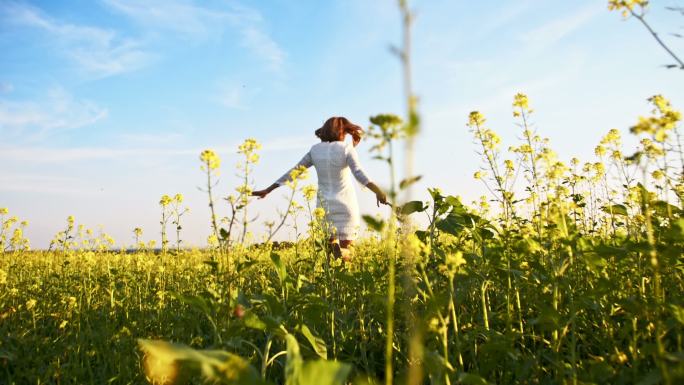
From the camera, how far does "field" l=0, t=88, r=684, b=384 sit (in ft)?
5.14

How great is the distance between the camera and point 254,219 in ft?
7.93

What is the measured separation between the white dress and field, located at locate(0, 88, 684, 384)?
1.43m

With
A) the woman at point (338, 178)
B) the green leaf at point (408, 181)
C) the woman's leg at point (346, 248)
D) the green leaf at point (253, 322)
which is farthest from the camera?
the woman at point (338, 178)

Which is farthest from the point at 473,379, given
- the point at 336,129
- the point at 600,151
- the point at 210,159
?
the point at 336,129

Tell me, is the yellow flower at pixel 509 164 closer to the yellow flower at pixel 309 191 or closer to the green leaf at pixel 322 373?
the yellow flower at pixel 309 191

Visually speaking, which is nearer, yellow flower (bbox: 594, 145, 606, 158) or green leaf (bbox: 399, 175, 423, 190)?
green leaf (bbox: 399, 175, 423, 190)

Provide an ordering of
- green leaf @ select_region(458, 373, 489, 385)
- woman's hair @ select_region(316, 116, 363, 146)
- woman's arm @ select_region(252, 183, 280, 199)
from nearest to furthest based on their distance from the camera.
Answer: green leaf @ select_region(458, 373, 489, 385), woman's arm @ select_region(252, 183, 280, 199), woman's hair @ select_region(316, 116, 363, 146)

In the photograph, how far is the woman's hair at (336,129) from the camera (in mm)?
6482

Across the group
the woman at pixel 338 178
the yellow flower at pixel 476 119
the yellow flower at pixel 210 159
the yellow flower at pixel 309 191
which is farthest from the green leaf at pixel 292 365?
the woman at pixel 338 178

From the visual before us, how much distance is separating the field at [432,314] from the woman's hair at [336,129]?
1.77m

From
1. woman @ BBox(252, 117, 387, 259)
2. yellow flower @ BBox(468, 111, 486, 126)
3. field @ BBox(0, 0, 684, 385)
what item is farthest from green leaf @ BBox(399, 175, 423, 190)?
woman @ BBox(252, 117, 387, 259)

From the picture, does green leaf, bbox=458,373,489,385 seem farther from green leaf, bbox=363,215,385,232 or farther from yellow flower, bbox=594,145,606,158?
yellow flower, bbox=594,145,606,158

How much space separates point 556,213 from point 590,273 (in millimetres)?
1516

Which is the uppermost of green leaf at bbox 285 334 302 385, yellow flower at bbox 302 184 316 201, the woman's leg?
yellow flower at bbox 302 184 316 201
